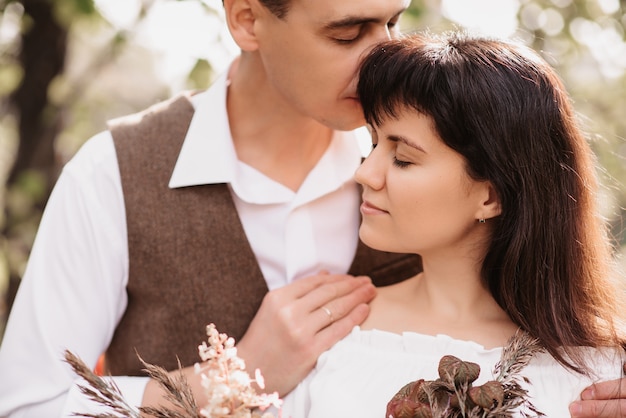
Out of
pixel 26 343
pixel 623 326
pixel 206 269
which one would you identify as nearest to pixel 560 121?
pixel 623 326

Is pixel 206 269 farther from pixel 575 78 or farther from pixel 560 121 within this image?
pixel 575 78

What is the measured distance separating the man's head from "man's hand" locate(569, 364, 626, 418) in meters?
0.97

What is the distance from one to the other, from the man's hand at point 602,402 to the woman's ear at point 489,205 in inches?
18.3

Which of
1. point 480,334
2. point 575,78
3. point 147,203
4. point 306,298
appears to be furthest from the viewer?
point 575,78

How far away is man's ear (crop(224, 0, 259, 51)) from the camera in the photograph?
2.46 meters

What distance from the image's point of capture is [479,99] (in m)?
1.93

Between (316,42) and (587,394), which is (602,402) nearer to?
(587,394)

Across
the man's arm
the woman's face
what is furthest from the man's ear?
the woman's face

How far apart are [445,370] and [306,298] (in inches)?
35.3

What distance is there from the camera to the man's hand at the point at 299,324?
84.0 inches

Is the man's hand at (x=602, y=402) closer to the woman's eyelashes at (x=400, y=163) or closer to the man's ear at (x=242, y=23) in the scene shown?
the woman's eyelashes at (x=400, y=163)

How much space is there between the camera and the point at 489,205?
2.03 metres

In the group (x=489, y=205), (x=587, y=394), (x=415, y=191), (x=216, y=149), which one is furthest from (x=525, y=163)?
(x=216, y=149)

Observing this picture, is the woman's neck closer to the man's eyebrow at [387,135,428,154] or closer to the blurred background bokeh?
the man's eyebrow at [387,135,428,154]
